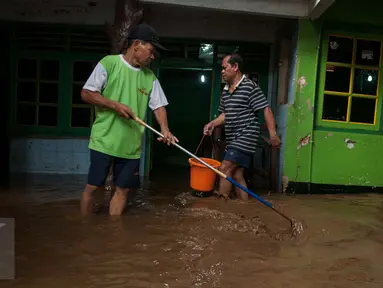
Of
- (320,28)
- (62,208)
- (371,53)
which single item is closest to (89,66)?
(62,208)

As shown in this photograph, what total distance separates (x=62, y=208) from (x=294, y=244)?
246cm

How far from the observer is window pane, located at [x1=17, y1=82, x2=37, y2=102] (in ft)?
21.9

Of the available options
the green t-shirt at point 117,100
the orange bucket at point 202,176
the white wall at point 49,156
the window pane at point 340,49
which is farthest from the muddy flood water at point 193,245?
the window pane at point 340,49

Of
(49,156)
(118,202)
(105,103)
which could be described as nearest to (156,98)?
(105,103)

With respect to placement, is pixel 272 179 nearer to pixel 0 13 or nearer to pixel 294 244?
pixel 294 244

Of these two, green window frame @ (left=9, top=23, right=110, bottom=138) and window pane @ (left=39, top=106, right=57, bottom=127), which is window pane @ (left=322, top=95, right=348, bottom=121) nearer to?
green window frame @ (left=9, top=23, right=110, bottom=138)

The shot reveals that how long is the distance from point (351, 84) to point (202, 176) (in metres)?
2.74

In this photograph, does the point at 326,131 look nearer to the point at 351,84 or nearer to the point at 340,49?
the point at 351,84

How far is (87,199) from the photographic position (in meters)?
3.81

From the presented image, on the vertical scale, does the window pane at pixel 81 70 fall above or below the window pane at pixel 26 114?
Answer: above

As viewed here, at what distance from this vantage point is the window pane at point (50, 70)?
21.9ft

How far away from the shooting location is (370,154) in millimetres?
5785

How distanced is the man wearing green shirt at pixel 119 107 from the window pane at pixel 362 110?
335 cm

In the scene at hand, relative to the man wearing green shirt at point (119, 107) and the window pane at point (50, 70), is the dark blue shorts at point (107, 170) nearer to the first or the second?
the man wearing green shirt at point (119, 107)
